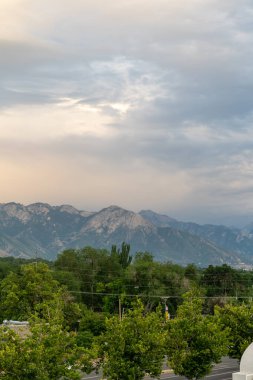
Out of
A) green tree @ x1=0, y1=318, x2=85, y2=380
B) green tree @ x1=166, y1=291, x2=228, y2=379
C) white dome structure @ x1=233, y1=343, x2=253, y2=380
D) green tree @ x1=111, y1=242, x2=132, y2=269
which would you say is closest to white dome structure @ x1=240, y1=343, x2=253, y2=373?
white dome structure @ x1=233, y1=343, x2=253, y2=380

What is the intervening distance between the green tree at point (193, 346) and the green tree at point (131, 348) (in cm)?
365

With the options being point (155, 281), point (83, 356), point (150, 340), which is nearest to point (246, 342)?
point (150, 340)

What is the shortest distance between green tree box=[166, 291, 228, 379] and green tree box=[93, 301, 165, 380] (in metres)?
3.65

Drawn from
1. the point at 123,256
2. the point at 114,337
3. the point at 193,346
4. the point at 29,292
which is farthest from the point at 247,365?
the point at 123,256

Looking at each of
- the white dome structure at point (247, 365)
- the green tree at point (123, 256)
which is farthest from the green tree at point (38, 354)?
the green tree at point (123, 256)

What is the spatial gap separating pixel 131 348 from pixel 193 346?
7710mm

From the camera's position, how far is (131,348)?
1838 inches

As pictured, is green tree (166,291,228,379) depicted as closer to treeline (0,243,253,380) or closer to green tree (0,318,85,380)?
treeline (0,243,253,380)

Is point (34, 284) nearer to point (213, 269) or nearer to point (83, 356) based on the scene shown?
point (83, 356)

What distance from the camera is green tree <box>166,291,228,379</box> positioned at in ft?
169

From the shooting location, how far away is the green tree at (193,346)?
51.5 m

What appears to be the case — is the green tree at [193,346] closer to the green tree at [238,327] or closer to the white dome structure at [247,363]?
the white dome structure at [247,363]

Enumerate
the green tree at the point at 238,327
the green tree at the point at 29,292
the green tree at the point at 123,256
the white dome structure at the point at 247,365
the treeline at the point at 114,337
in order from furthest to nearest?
the green tree at the point at 123,256 < the green tree at the point at 29,292 < the green tree at the point at 238,327 < the white dome structure at the point at 247,365 < the treeline at the point at 114,337

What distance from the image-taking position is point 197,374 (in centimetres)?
5228
